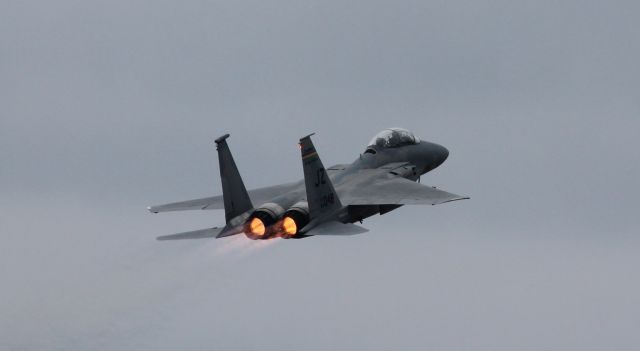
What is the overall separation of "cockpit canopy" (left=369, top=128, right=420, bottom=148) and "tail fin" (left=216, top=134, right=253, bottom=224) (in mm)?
11360

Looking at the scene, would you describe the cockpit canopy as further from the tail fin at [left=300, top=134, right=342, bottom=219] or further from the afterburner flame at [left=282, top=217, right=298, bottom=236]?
the afterburner flame at [left=282, top=217, right=298, bottom=236]

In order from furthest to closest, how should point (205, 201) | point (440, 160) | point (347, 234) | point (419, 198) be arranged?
point (440, 160)
point (205, 201)
point (419, 198)
point (347, 234)

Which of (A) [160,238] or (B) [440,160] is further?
(B) [440,160]

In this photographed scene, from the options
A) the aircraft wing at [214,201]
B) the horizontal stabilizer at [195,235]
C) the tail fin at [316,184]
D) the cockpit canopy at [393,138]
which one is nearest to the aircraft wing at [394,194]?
the tail fin at [316,184]

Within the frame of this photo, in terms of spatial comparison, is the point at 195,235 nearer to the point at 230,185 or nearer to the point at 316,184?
the point at 230,185

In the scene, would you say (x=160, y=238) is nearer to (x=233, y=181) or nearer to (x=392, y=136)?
(x=233, y=181)

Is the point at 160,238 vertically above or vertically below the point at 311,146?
below

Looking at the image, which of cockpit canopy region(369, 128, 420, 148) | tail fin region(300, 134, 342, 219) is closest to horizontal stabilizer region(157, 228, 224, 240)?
tail fin region(300, 134, 342, 219)

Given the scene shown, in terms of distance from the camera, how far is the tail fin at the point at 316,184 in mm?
57312

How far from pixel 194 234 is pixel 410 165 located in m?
13.5

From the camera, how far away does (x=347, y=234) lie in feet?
186

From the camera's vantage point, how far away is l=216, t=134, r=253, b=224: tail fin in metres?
57.8

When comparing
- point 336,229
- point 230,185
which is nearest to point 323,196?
point 336,229

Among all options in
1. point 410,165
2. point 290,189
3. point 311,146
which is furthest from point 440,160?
point 311,146
